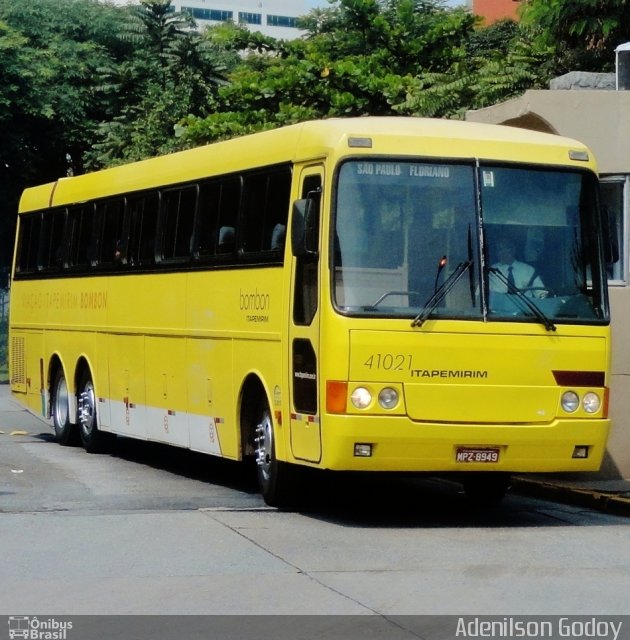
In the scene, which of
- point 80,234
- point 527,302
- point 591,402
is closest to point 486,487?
point 591,402

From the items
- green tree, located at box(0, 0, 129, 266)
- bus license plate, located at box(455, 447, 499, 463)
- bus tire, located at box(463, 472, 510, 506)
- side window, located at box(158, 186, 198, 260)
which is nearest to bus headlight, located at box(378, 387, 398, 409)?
bus license plate, located at box(455, 447, 499, 463)

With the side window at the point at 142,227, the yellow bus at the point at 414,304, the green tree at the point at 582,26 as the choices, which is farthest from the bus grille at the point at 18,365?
the green tree at the point at 582,26

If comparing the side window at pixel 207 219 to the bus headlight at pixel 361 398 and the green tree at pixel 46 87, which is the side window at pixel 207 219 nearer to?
the bus headlight at pixel 361 398

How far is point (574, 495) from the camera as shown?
1477 centimetres

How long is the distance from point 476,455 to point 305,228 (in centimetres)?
217

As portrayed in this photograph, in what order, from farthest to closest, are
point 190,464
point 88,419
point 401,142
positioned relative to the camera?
point 88,419 → point 190,464 → point 401,142

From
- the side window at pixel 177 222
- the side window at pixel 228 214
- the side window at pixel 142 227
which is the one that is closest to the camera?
the side window at pixel 228 214

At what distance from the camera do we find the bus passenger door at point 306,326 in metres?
12.5

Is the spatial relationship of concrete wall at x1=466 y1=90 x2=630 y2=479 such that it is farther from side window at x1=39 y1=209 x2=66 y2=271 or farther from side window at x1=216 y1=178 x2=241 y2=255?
side window at x1=39 y1=209 x2=66 y2=271

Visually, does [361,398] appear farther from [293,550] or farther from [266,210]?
[266,210]

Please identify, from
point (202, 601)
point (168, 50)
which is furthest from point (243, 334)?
point (168, 50)

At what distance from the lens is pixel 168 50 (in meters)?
47.8

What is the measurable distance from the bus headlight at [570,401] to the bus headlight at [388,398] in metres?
1.38

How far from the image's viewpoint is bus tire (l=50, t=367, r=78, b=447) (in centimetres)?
2028
